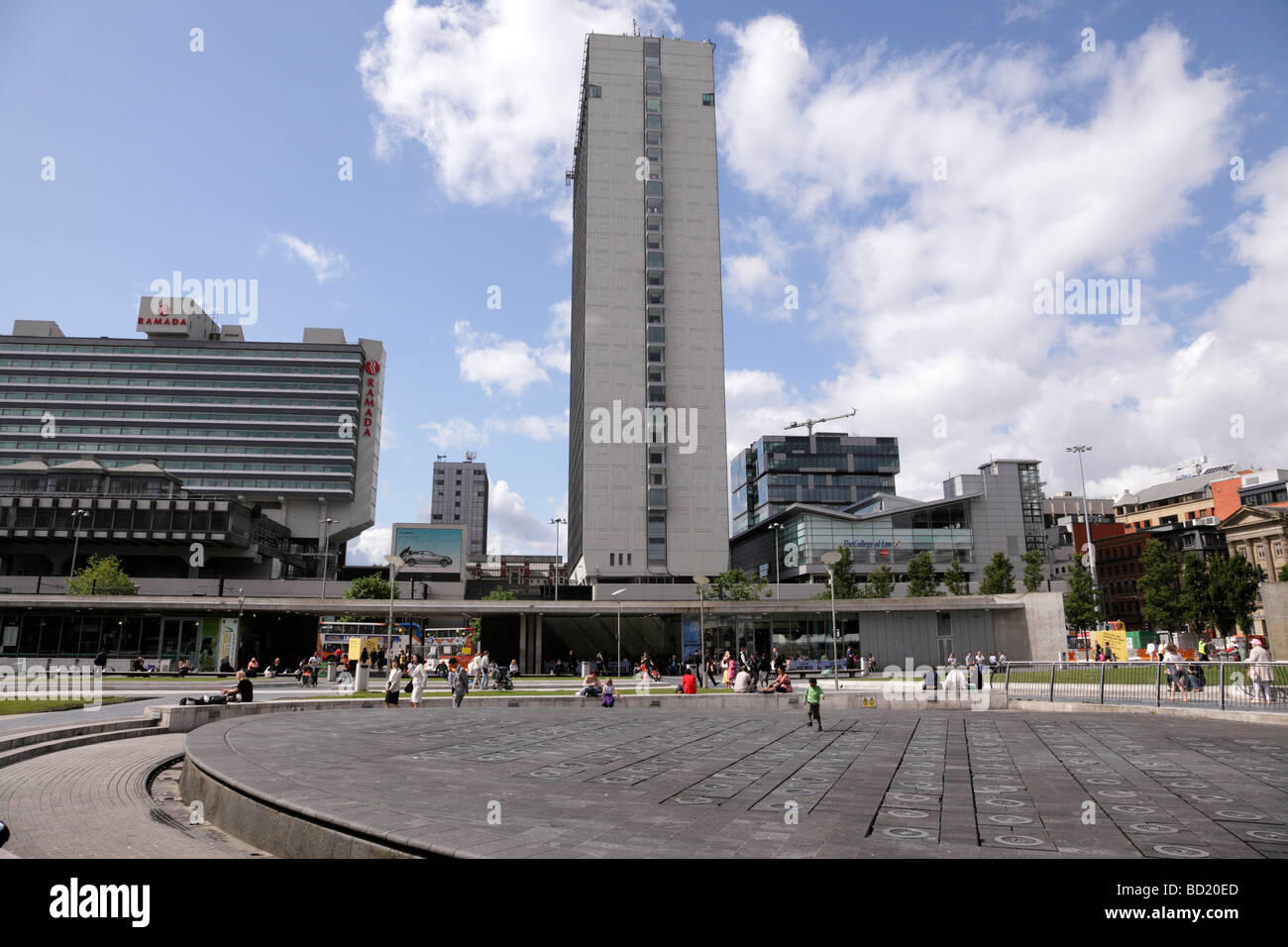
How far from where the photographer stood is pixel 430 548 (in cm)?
8812

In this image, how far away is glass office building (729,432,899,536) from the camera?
455ft

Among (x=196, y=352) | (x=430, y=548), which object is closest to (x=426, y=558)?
(x=430, y=548)

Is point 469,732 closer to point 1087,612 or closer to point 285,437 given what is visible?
point 1087,612

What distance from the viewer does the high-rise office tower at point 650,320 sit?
8425 centimetres

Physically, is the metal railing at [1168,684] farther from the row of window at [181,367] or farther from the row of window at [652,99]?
the row of window at [181,367]

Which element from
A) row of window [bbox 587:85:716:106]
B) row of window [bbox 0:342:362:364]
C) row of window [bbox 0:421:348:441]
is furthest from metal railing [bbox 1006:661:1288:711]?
row of window [bbox 0:342:362:364]

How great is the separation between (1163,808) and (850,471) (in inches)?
5387

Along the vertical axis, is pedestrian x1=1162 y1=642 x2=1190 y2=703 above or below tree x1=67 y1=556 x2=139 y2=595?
below

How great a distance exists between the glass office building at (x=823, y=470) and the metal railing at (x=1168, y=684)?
113285 millimetres

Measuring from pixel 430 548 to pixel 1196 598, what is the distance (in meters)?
76.8

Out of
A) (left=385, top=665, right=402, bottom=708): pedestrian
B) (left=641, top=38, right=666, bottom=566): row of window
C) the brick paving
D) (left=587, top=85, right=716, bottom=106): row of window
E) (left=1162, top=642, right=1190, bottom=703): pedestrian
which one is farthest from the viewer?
(left=587, top=85, right=716, bottom=106): row of window

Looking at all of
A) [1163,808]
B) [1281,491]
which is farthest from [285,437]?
[1281,491]

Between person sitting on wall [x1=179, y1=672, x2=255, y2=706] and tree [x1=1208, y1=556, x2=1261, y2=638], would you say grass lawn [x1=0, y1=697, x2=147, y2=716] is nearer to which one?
person sitting on wall [x1=179, y1=672, x2=255, y2=706]

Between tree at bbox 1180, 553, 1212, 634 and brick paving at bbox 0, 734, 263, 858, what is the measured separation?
78357 millimetres
